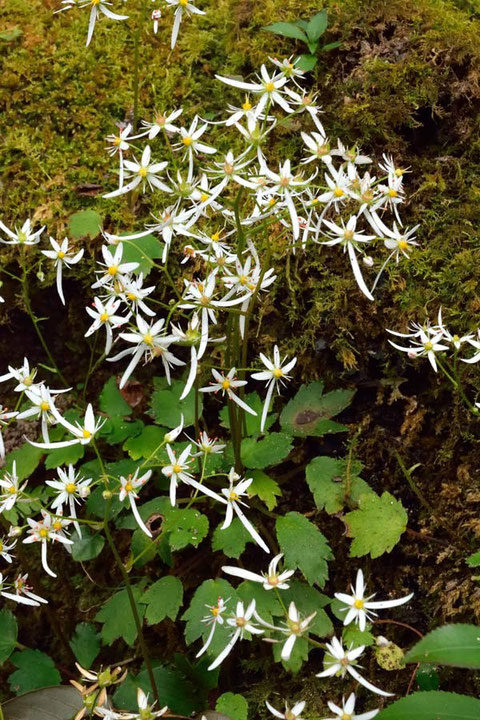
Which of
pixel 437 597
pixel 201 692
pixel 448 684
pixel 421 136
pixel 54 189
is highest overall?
pixel 421 136

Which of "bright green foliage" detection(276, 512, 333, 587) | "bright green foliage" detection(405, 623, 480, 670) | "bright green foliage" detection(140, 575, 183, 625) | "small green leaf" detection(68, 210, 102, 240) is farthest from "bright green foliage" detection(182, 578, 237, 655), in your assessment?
"small green leaf" detection(68, 210, 102, 240)

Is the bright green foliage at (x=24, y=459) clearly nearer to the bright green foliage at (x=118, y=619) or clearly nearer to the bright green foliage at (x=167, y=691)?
the bright green foliage at (x=118, y=619)

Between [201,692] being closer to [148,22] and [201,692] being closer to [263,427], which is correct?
[263,427]

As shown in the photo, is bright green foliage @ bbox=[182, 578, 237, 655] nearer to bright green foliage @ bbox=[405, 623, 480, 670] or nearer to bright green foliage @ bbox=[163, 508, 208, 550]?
bright green foliage @ bbox=[163, 508, 208, 550]

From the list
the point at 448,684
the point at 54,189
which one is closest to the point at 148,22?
the point at 54,189

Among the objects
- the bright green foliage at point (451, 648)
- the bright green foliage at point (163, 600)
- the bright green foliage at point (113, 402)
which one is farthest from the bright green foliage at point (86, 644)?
the bright green foliage at point (451, 648)

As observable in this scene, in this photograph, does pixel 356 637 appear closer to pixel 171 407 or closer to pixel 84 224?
pixel 171 407
